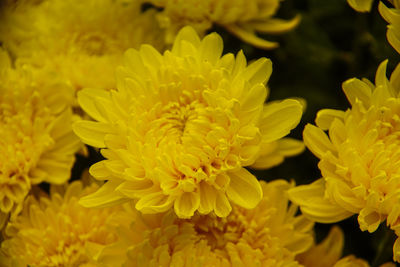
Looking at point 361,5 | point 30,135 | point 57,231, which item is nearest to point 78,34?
point 30,135

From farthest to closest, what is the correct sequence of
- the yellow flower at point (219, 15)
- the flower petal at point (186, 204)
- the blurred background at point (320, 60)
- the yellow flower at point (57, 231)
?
the blurred background at point (320, 60) < the yellow flower at point (219, 15) < the yellow flower at point (57, 231) < the flower petal at point (186, 204)

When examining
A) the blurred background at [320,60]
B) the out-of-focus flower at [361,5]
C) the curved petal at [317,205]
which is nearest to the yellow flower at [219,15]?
the blurred background at [320,60]

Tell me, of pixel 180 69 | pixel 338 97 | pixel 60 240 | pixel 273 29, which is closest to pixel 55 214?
pixel 60 240

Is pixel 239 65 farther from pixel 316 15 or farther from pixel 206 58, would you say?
pixel 316 15

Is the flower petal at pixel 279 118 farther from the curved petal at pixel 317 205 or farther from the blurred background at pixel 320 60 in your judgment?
the blurred background at pixel 320 60

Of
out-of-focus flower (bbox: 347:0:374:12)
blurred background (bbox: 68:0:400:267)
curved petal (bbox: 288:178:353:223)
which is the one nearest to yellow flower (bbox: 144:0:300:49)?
blurred background (bbox: 68:0:400:267)

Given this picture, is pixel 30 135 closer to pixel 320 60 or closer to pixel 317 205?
pixel 317 205
